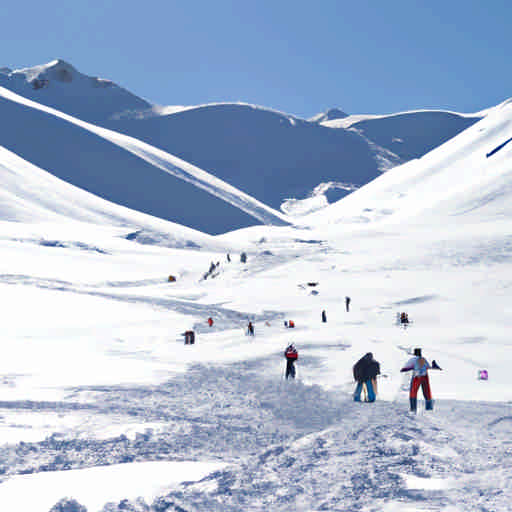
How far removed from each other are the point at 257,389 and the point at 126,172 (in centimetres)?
17266

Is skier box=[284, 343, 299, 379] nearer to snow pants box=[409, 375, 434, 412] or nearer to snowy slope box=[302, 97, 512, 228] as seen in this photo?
snow pants box=[409, 375, 434, 412]

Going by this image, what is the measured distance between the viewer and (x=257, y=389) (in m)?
15.1

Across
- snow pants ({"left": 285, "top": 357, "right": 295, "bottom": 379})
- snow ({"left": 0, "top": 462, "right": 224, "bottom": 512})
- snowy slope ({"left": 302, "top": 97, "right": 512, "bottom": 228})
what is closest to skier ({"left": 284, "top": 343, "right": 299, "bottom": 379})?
snow pants ({"left": 285, "top": 357, "right": 295, "bottom": 379})

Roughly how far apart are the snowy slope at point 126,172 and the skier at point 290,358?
6117 inches

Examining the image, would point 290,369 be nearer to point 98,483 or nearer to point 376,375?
point 376,375

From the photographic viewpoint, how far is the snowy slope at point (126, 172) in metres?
175

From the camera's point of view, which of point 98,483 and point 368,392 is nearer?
point 98,483

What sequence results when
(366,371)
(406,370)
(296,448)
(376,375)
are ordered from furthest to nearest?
(376,375), (366,371), (406,370), (296,448)

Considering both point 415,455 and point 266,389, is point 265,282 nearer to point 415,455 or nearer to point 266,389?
point 266,389

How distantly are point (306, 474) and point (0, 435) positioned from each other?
5341 mm

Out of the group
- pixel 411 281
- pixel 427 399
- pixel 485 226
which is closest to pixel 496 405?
pixel 427 399

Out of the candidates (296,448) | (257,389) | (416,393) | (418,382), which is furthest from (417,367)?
(257,389)

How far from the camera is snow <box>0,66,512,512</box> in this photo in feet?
24.9

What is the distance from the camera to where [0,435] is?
9.96m
